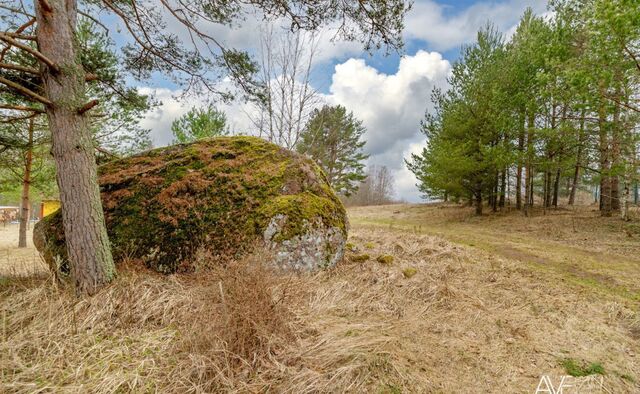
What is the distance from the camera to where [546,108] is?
1048cm

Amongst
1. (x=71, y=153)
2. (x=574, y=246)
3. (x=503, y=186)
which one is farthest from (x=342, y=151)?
(x=71, y=153)

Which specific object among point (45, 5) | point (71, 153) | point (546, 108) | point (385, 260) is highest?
point (546, 108)

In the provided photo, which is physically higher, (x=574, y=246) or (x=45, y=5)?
(x=45, y=5)

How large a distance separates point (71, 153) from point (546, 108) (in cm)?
1371

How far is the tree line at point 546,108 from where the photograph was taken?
257 inches

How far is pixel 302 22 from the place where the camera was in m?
4.30

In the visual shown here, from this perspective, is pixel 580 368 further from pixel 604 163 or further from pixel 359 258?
pixel 604 163

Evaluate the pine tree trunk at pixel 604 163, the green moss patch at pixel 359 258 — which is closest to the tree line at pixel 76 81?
the green moss patch at pixel 359 258

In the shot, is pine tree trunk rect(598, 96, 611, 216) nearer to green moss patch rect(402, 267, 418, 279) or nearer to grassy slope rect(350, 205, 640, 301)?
grassy slope rect(350, 205, 640, 301)

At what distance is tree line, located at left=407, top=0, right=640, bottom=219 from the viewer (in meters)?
6.52

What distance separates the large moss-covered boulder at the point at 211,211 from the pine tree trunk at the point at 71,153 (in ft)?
2.05

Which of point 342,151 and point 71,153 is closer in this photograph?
point 71,153

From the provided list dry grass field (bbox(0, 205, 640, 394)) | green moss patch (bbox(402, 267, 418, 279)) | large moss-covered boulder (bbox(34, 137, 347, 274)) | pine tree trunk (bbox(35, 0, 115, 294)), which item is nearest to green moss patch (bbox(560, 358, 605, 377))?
dry grass field (bbox(0, 205, 640, 394))

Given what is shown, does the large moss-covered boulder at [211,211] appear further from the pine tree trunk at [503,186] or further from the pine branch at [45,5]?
the pine tree trunk at [503,186]
